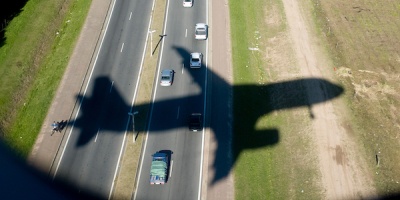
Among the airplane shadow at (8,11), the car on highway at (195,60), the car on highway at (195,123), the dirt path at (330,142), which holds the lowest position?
the dirt path at (330,142)

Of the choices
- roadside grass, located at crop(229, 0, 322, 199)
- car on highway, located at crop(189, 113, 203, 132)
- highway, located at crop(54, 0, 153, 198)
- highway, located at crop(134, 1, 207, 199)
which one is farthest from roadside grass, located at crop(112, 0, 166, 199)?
roadside grass, located at crop(229, 0, 322, 199)

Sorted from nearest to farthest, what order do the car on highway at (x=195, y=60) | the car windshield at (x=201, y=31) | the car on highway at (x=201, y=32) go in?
1. the car on highway at (x=195, y=60)
2. the car on highway at (x=201, y=32)
3. the car windshield at (x=201, y=31)

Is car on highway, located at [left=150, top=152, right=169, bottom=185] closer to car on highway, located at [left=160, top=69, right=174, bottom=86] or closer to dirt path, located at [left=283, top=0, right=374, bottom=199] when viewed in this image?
car on highway, located at [left=160, top=69, right=174, bottom=86]

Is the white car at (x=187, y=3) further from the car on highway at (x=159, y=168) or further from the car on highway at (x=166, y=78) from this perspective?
the car on highway at (x=159, y=168)

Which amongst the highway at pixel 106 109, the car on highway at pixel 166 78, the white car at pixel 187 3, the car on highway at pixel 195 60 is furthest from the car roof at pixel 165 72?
the white car at pixel 187 3

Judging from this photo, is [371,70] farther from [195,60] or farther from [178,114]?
[178,114]

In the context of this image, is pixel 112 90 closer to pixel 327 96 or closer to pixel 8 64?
pixel 8 64

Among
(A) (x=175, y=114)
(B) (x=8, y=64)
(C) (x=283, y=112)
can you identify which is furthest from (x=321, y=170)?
(B) (x=8, y=64)
